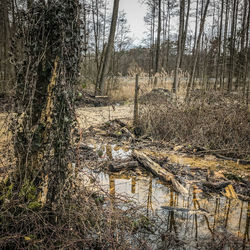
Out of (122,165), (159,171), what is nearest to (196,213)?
(159,171)

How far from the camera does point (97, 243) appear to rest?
2414 millimetres

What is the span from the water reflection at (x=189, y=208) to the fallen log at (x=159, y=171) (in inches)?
4.5

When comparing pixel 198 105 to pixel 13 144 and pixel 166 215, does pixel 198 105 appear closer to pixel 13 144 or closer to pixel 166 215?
pixel 166 215

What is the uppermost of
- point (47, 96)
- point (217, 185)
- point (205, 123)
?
point (47, 96)

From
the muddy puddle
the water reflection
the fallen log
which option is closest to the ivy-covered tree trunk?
the muddy puddle

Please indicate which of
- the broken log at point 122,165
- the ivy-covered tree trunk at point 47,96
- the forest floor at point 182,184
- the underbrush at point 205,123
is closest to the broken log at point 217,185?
the forest floor at point 182,184

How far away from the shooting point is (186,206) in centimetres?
340

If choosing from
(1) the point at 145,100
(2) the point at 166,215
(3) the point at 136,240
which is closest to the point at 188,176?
(2) the point at 166,215

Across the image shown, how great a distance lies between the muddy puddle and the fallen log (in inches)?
4.2

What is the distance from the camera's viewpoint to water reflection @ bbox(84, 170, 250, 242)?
9.38 ft

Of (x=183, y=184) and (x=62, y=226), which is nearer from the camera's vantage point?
(x=62, y=226)

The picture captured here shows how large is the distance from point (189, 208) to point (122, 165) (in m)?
1.72

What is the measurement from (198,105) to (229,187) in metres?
3.32

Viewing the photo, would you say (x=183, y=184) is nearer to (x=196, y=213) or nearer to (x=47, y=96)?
(x=196, y=213)
